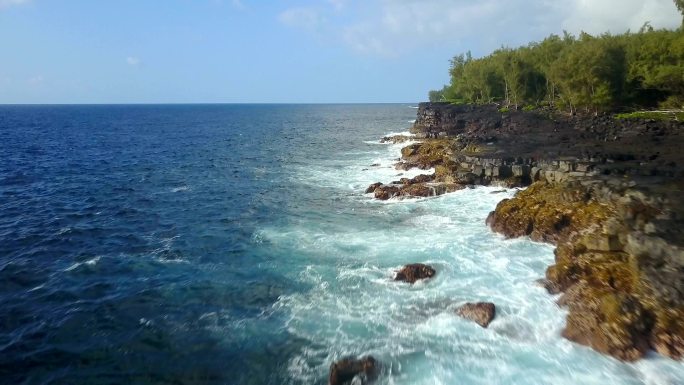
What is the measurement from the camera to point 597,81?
6988 cm

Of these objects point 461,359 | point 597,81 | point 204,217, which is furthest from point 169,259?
point 597,81

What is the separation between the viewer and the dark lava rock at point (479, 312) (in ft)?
58.4

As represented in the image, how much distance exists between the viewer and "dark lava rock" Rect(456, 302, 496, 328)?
17.8 m

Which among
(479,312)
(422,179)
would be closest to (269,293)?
(479,312)

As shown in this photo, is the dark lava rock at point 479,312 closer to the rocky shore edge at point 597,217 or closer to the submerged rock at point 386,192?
the rocky shore edge at point 597,217

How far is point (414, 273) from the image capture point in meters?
22.1

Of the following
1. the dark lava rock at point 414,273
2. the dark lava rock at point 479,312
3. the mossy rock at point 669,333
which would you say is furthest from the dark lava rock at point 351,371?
the mossy rock at point 669,333

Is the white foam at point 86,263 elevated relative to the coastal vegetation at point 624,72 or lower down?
lower down

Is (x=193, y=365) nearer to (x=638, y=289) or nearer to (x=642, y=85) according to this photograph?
(x=638, y=289)

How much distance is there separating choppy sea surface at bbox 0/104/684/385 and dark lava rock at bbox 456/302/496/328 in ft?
1.22

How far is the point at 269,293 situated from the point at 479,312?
10.0 m

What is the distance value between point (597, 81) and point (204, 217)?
2589 inches

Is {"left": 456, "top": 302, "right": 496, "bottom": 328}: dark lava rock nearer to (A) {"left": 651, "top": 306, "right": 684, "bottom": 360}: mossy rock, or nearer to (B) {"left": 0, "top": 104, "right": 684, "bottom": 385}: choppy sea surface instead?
(B) {"left": 0, "top": 104, "right": 684, "bottom": 385}: choppy sea surface

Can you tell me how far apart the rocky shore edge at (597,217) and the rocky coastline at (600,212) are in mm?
49
